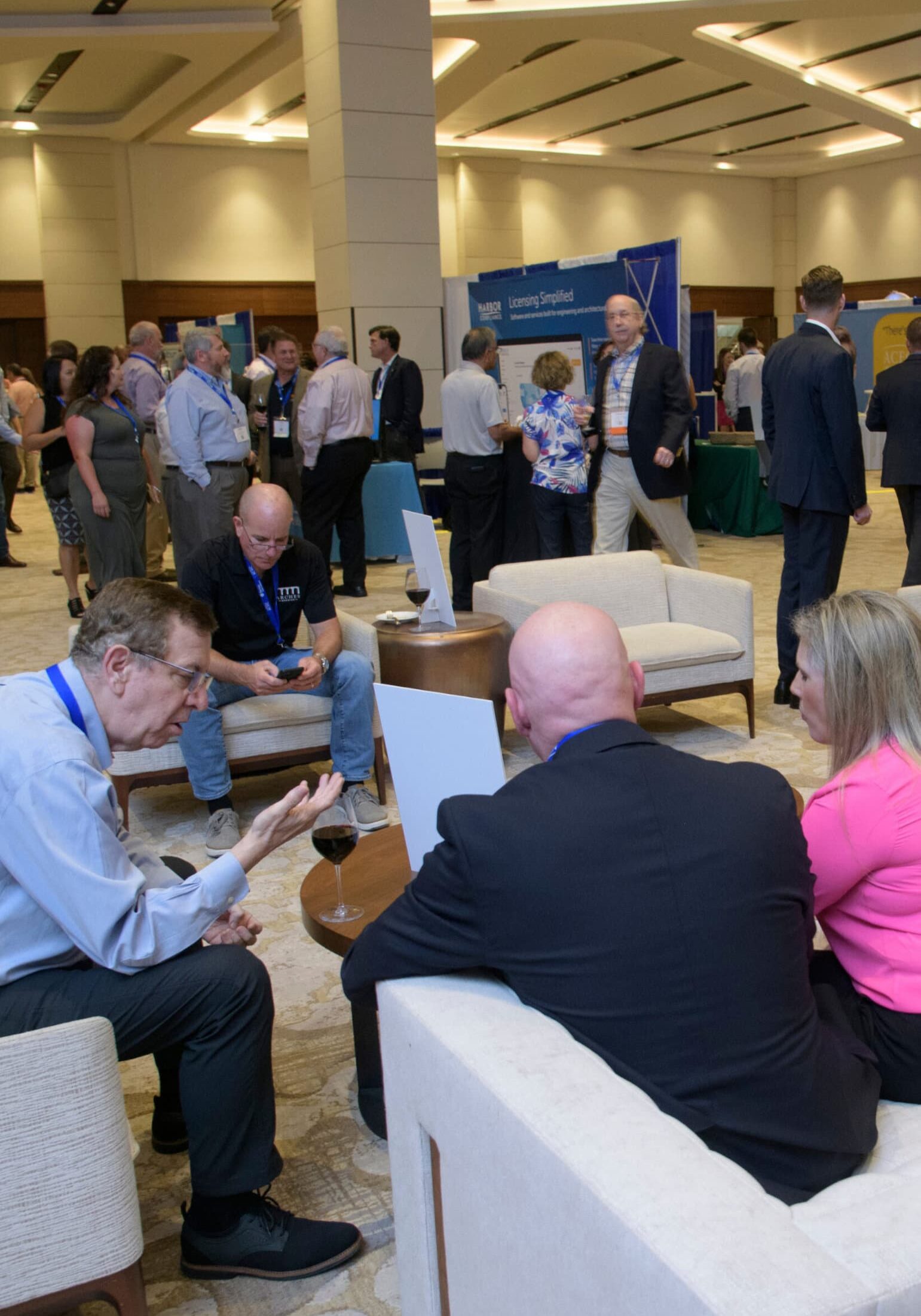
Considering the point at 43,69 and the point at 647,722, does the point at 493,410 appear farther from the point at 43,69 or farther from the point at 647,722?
the point at 43,69

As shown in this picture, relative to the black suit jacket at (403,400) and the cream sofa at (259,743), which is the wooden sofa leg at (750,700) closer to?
the cream sofa at (259,743)

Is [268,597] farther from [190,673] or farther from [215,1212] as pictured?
[215,1212]

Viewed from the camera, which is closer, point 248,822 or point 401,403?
point 248,822

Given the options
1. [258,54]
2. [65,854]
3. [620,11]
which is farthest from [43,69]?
[65,854]

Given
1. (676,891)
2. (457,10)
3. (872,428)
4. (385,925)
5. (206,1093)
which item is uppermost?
(457,10)

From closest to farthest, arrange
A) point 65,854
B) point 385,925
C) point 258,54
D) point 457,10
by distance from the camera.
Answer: point 385,925 → point 65,854 → point 457,10 → point 258,54

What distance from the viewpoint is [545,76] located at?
48.2 ft

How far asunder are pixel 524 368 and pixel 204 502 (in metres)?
3.12

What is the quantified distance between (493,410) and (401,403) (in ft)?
7.31

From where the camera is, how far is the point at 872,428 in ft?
22.3

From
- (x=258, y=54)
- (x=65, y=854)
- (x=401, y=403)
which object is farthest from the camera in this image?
(x=258, y=54)

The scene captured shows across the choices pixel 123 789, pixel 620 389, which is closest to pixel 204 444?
pixel 620 389

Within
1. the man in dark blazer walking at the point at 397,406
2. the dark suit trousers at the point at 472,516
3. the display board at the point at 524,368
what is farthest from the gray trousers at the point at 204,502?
the display board at the point at 524,368

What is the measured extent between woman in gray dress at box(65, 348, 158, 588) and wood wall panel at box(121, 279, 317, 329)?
11.8m
